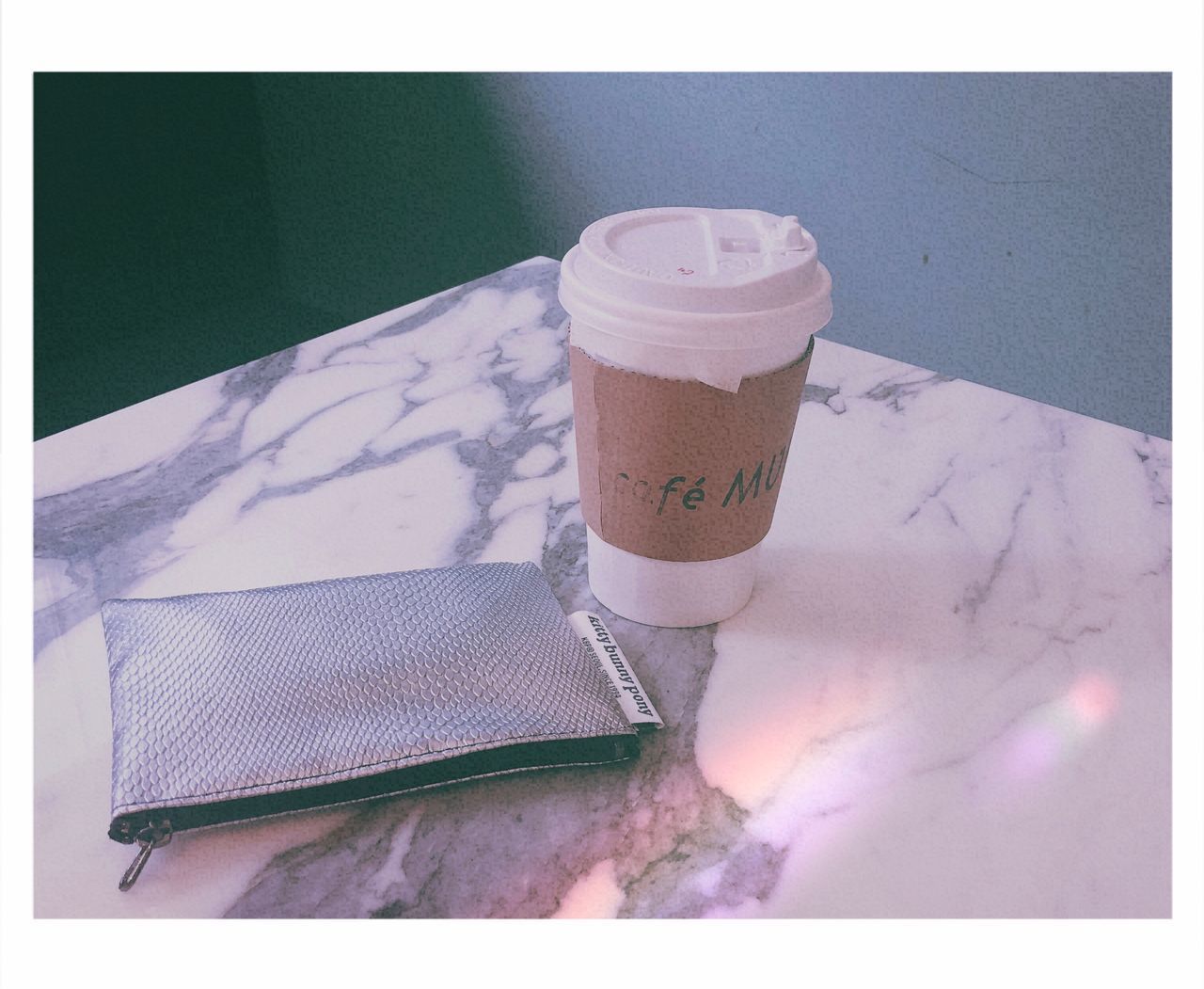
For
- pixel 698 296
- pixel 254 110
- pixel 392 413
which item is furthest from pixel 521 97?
pixel 698 296

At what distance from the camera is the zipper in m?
0.42

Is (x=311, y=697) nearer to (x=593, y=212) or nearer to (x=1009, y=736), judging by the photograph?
(x=1009, y=736)

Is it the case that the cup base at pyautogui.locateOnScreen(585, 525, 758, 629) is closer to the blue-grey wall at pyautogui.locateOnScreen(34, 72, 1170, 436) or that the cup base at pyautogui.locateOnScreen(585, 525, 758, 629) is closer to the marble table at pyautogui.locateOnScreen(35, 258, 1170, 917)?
the marble table at pyautogui.locateOnScreen(35, 258, 1170, 917)

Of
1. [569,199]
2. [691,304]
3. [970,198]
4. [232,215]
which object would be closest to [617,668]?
[691,304]

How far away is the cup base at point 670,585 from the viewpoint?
1.84ft

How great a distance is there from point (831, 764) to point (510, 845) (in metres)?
0.18

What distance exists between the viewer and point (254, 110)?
208 centimetres

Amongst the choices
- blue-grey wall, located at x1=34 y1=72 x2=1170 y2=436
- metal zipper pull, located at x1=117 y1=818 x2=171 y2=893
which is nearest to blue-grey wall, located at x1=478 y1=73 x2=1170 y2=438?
blue-grey wall, located at x1=34 y1=72 x2=1170 y2=436

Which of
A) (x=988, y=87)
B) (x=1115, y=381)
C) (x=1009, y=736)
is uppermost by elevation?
(x=988, y=87)

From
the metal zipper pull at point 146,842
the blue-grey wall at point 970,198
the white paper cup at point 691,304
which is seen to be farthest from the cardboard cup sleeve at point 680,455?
the blue-grey wall at point 970,198

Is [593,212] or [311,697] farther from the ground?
[311,697]

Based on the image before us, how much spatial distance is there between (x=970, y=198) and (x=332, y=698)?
108 centimetres

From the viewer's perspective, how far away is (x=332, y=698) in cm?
46

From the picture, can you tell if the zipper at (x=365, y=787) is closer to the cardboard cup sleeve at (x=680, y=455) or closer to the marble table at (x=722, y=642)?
the marble table at (x=722, y=642)
